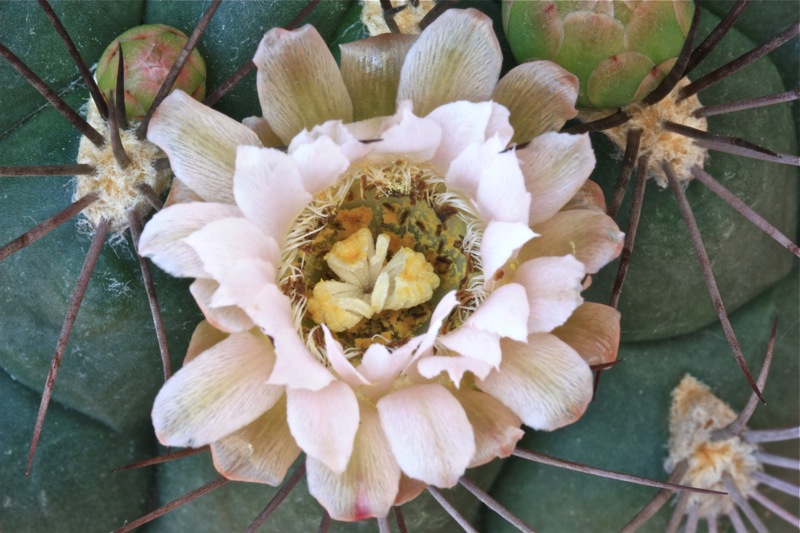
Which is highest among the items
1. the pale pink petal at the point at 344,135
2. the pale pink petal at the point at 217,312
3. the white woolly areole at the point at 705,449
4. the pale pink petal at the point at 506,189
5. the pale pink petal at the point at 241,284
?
the pale pink petal at the point at 344,135

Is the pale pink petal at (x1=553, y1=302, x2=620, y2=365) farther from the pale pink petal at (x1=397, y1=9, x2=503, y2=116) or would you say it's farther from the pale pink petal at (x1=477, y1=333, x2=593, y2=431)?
the pale pink petal at (x1=397, y1=9, x2=503, y2=116)

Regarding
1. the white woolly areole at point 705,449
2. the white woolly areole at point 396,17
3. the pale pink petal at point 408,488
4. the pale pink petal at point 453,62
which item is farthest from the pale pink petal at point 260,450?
the white woolly areole at point 705,449

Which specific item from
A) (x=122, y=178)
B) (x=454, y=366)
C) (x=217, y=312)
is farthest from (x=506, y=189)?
(x=122, y=178)

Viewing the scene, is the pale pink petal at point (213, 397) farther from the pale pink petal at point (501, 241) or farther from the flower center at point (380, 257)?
the pale pink petal at point (501, 241)

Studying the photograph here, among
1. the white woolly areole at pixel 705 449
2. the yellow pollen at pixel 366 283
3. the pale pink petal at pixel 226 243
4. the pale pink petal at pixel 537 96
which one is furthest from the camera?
the white woolly areole at pixel 705 449

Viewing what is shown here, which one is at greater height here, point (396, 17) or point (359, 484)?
point (396, 17)

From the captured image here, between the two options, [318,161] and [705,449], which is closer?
[318,161]

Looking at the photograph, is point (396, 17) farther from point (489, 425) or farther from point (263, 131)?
point (489, 425)
